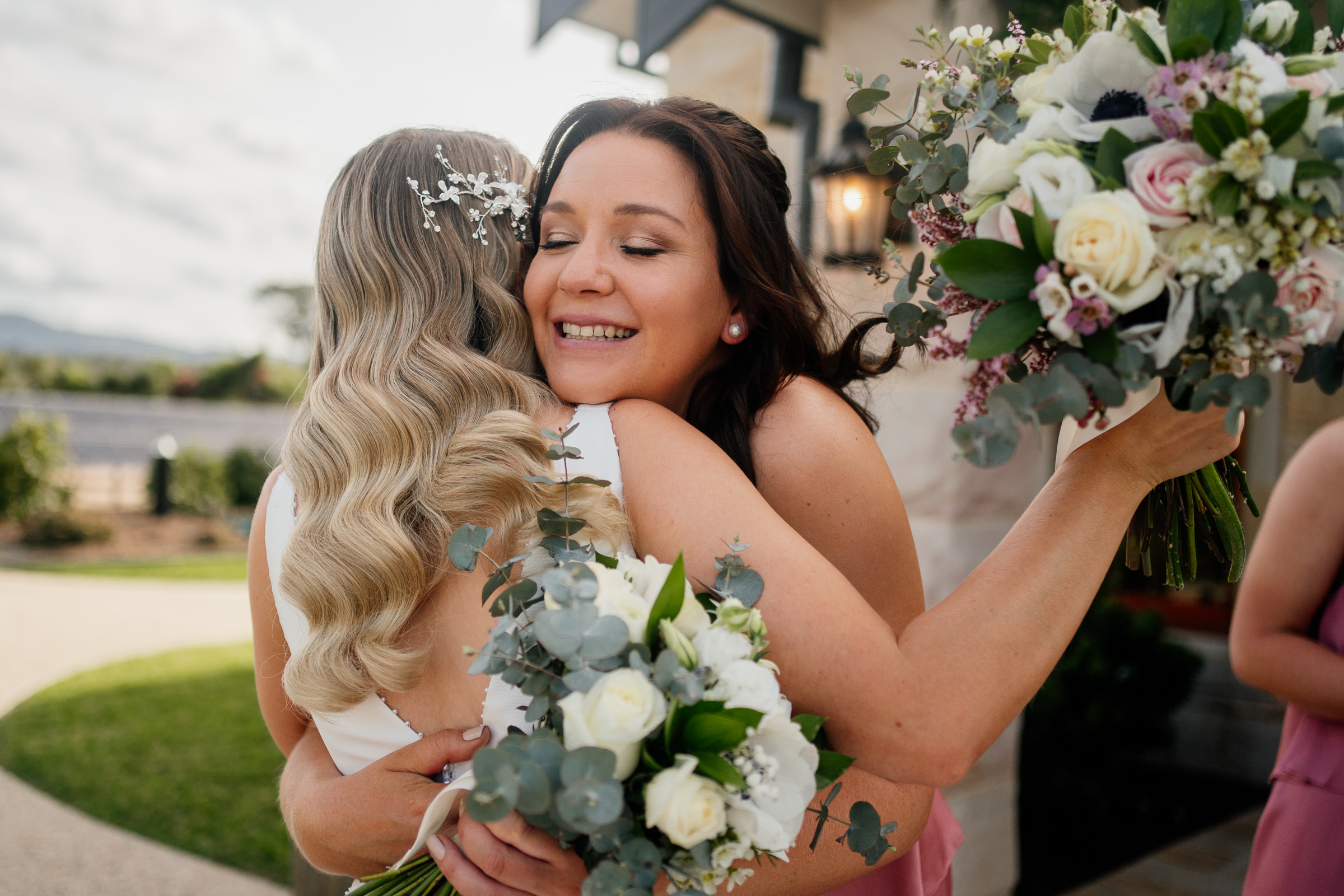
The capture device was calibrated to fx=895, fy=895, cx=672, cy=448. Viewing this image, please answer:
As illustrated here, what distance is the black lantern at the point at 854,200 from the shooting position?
12.7 feet

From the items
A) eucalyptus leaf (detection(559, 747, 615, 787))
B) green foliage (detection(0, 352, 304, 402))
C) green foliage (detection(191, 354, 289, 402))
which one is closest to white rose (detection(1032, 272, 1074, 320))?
eucalyptus leaf (detection(559, 747, 615, 787))

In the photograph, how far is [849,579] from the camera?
183 cm

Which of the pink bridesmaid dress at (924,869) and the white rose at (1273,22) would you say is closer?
the white rose at (1273,22)

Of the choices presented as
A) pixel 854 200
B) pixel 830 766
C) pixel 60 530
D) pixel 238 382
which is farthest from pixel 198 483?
pixel 830 766

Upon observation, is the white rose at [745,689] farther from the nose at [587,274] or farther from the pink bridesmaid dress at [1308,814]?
the pink bridesmaid dress at [1308,814]

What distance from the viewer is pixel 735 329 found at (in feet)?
6.64

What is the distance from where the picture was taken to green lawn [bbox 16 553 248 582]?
13227mm

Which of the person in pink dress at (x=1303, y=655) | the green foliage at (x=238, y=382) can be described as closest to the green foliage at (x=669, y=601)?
the person in pink dress at (x=1303, y=655)

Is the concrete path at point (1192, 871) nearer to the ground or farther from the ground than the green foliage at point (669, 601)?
nearer to the ground

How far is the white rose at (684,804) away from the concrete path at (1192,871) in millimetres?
4513

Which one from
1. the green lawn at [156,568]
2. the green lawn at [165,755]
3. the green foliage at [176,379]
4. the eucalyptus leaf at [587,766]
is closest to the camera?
the eucalyptus leaf at [587,766]

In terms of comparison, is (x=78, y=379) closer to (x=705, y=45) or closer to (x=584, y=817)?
(x=705, y=45)

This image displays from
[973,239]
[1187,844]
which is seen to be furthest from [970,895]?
[973,239]

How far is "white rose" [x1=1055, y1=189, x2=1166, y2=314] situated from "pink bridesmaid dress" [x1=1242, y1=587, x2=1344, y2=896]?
1644 mm
